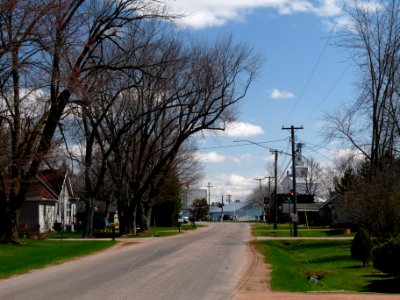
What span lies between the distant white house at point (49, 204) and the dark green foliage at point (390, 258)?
3408 centimetres

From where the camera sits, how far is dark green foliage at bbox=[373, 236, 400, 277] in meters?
17.3

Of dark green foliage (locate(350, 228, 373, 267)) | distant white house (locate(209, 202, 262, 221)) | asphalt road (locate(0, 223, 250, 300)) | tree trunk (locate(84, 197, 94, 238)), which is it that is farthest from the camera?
distant white house (locate(209, 202, 262, 221))

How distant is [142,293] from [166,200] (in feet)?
217

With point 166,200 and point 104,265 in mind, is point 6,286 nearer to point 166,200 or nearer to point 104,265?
point 104,265

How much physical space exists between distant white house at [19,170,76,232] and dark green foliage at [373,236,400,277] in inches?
1342

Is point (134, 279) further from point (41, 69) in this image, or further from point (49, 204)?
point (49, 204)

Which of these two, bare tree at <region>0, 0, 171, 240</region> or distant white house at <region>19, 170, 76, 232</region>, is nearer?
bare tree at <region>0, 0, 171, 240</region>

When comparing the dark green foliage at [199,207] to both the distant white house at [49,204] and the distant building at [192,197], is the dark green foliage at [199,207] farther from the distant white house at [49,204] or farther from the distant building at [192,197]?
the distant white house at [49,204]

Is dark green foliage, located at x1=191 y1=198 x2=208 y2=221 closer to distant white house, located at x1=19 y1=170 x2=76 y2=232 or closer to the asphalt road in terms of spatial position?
distant white house, located at x1=19 y1=170 x2=76 y2=232

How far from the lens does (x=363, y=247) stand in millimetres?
24031

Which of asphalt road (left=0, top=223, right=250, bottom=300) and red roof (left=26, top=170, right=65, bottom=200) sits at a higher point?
red roof (left=26, top=170, right=65, bottom=200)

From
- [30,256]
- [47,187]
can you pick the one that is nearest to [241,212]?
[47,187]

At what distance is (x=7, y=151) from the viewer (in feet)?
90.7

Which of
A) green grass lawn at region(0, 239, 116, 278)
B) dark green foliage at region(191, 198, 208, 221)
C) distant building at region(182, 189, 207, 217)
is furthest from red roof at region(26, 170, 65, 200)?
distant building at region(182, 189, 207, 217)
